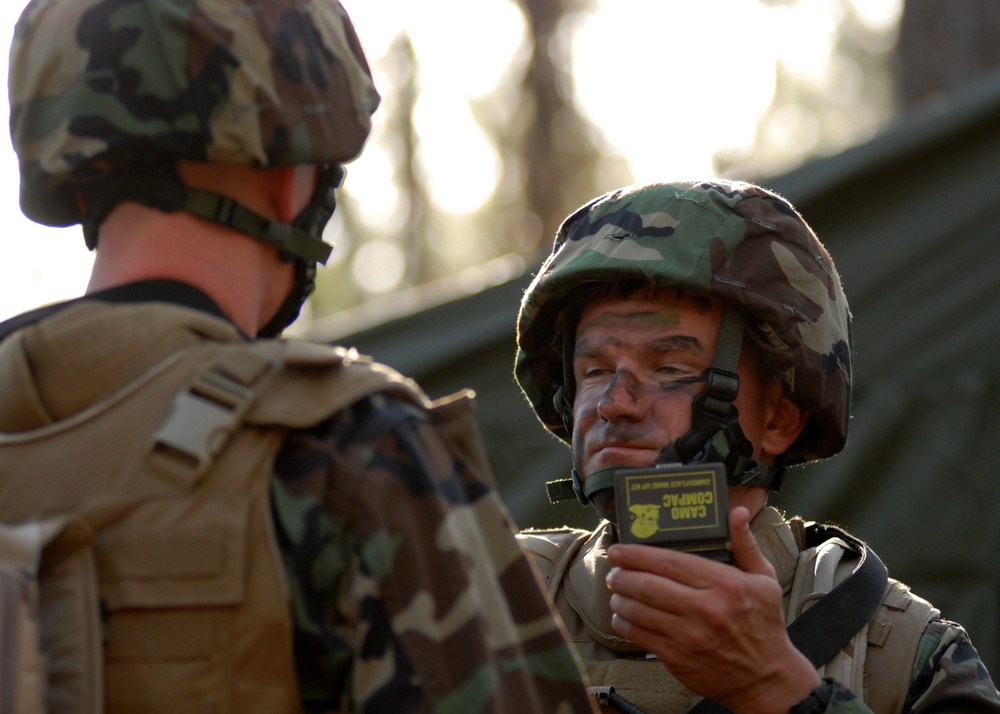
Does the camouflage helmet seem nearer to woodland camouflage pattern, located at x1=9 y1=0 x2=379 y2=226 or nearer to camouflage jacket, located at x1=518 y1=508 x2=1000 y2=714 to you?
camouflage jacket, located at x1=518 y1=508 x2=1000 y2=714

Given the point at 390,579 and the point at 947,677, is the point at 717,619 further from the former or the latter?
the point at 390,579

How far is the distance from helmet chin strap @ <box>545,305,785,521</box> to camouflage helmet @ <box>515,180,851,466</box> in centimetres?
9

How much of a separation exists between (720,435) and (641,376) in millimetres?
225

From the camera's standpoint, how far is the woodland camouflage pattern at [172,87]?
1.84m

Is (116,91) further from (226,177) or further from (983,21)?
(983,21)

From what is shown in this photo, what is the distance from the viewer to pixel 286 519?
64.6 inches

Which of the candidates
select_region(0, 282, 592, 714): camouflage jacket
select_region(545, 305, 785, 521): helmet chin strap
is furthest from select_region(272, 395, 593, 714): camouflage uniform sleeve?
select_region(545, 305, 785, 521): helmet chin strap

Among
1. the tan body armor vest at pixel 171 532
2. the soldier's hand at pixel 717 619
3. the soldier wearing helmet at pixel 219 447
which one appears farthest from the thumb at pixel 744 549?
the tan body armor vest at pixel 171 532

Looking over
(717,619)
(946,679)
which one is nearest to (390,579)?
(717,619)

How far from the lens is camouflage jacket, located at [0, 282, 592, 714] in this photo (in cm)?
162

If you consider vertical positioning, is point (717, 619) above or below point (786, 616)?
above

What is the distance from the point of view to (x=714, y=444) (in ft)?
9.36

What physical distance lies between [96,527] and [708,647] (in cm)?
119

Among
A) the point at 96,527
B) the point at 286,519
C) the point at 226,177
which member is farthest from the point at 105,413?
the point at 226,177
